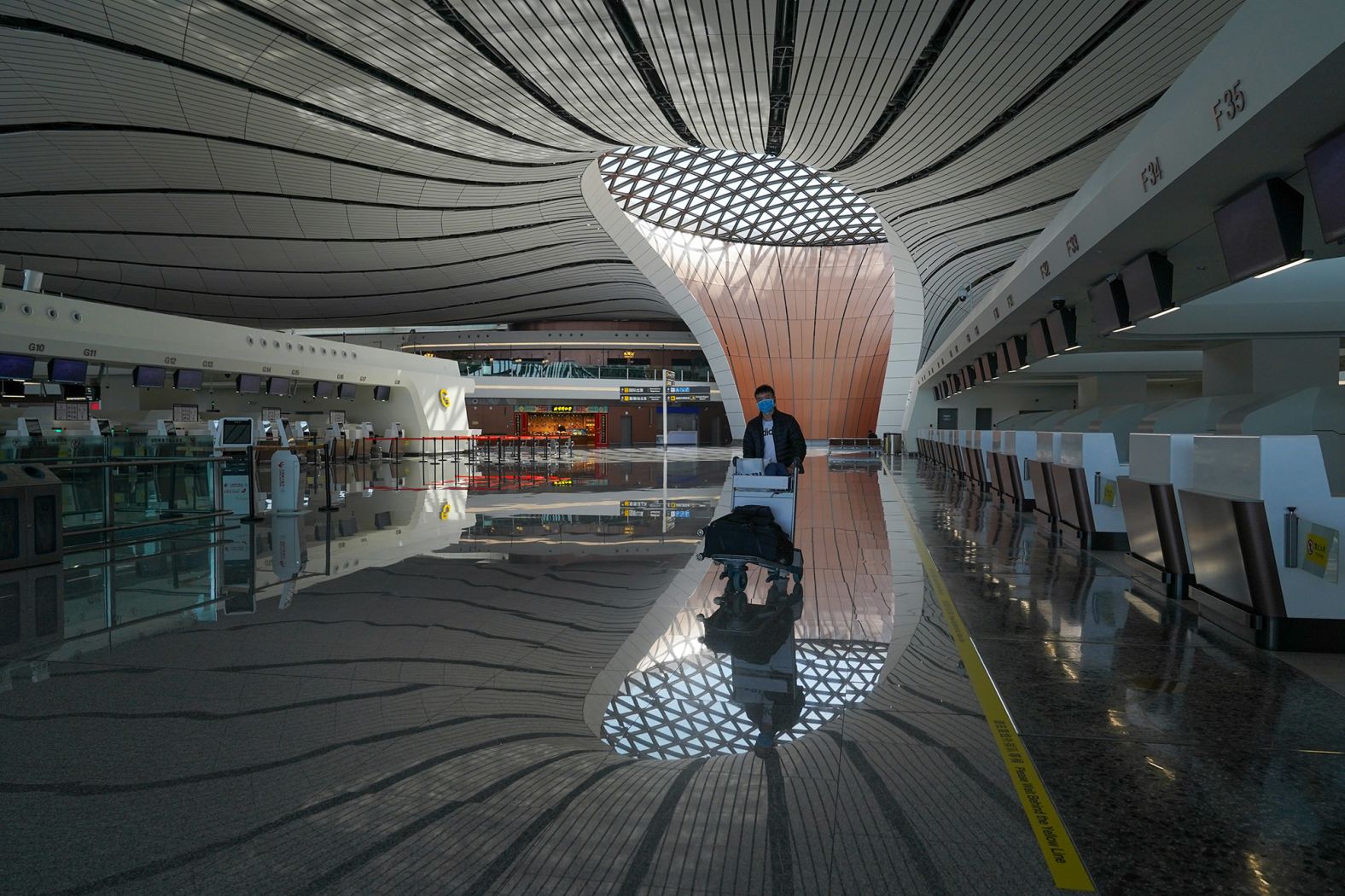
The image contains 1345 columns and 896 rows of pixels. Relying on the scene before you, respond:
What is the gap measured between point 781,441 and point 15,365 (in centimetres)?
1721

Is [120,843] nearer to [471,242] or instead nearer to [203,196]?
[203,196]

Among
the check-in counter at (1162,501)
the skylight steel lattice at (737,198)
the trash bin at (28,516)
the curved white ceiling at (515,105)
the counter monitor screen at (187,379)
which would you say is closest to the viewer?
the check-in counter at (1162,501)

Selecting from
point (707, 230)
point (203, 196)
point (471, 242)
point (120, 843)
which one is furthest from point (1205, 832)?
point (707, 230)

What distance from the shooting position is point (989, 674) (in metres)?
3.96

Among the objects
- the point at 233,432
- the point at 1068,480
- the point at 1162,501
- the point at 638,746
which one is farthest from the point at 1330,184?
the point at 233,432

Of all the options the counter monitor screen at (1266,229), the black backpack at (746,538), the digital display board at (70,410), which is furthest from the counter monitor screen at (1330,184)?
the digital display board at (70,410)

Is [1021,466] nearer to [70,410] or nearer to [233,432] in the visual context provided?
[233,432]

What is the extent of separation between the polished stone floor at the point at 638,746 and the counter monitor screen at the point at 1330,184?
234 centimetres

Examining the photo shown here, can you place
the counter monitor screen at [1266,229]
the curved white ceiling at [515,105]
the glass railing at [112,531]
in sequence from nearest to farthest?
1. the glass railing at [112,531]
2. the counter monitor screen at [1266,229]
3. the curved white ceiling at [515,105]

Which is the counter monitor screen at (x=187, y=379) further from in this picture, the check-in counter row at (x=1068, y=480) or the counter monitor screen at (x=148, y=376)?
the check-in counter row at (x=1068, y=480)

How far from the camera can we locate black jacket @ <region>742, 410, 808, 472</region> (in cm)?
698

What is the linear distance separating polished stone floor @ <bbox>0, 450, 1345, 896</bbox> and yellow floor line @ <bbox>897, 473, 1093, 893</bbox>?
0.13 feet

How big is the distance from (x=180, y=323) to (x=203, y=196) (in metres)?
7.04

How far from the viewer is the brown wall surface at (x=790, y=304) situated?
4522 cm
